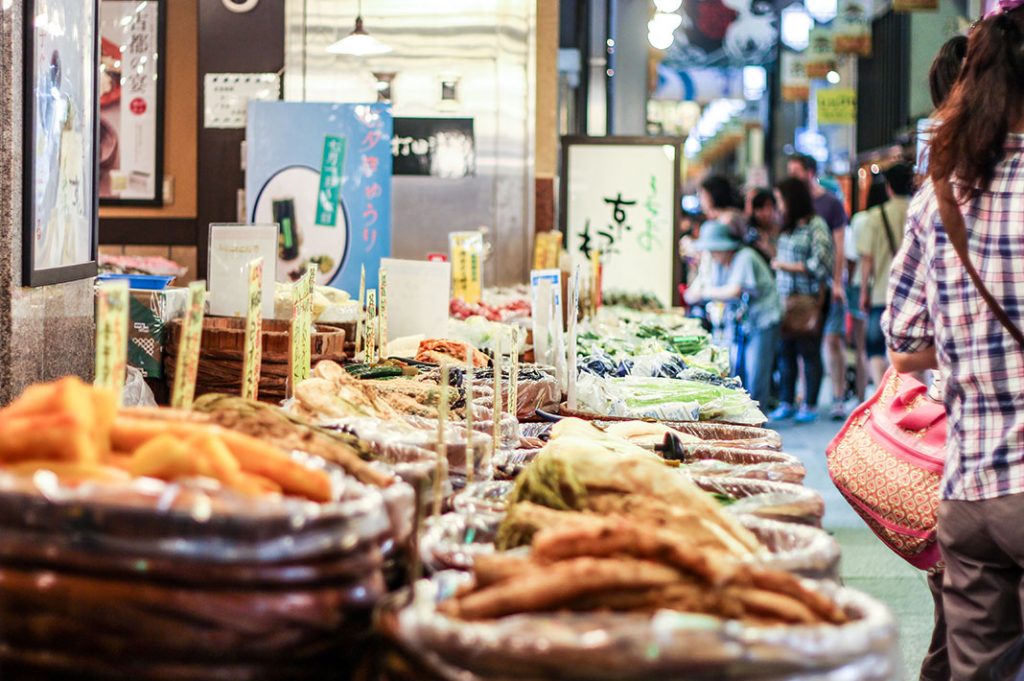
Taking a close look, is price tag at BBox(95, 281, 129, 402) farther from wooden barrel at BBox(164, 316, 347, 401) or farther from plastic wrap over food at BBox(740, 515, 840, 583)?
wooden barrel at BBox(164, 316, 347, 401)

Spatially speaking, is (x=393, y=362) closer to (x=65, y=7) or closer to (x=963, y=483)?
(x=65, y=7)

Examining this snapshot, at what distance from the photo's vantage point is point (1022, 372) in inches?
102

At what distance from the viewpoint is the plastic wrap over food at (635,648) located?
1.07 m

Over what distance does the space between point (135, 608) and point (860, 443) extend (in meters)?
2.58

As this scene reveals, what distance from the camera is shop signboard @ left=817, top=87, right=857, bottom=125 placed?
65.5 feet

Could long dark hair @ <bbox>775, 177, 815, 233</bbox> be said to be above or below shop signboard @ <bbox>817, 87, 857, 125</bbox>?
below

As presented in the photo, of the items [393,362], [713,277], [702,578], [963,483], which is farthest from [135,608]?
[713,277]

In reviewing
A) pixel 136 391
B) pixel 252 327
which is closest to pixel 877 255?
pixel 136 391

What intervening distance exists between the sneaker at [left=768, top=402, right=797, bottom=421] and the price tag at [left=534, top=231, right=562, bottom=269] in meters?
4.48

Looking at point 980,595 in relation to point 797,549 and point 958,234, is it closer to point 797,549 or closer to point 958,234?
point 958,234

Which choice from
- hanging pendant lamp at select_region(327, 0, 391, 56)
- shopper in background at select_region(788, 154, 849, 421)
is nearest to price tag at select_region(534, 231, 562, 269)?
hanging pendant lamp at select_region(327, 0, 391, 56)

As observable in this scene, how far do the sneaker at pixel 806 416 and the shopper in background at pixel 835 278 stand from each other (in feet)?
0.88

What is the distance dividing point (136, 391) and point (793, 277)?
28.0ft

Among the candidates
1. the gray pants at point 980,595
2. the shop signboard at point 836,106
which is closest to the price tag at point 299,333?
the gray pants at point 980,595
